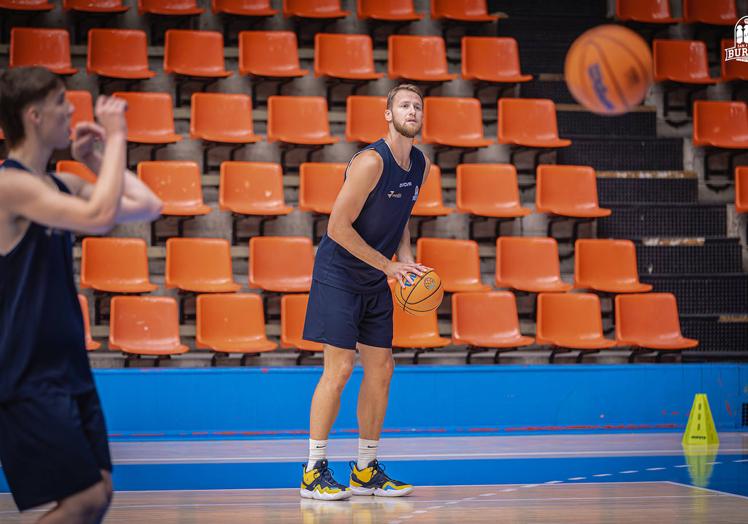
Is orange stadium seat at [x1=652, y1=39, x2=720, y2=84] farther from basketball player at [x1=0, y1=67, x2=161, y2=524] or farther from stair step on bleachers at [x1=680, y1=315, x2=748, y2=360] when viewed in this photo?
basketball player at [x1=0, y1=67, x2=161, y2=524]

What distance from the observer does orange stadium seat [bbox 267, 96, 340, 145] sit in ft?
25.5

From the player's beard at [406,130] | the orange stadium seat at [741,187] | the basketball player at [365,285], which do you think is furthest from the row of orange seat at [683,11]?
the player's beard at [406,130]

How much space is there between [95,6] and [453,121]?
10.4 feet

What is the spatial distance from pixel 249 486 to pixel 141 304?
2.43 metres

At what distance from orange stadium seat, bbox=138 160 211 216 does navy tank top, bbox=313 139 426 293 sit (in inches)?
124

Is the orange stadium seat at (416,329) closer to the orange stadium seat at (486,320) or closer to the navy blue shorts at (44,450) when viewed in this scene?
the orange stadium seat at (486,320)

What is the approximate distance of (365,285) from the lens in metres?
Answer: 4.15

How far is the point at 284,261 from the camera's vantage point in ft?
22.8

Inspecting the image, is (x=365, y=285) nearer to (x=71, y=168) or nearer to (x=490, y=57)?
(x=71, y=168)

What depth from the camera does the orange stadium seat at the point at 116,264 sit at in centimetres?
667

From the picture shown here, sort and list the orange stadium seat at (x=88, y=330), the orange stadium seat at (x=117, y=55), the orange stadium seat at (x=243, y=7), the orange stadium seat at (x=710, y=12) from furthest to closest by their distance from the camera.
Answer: the orange stadium seat at (x=710, y=12) < the orange stadium seat at (x=243, y=7) < the orange stadium seat at (x=117, y=55) < the orange stadium seat at (x=88, y=330)

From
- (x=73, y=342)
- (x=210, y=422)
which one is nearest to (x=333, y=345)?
(x=73, y=342)

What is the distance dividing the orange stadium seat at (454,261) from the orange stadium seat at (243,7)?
2.89 m

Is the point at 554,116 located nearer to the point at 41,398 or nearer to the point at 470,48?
the point at 470,48
